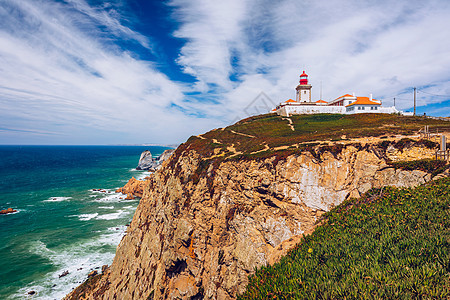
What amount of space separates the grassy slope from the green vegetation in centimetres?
1630

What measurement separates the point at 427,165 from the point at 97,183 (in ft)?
338

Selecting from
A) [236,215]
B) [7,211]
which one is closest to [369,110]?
[236,215]

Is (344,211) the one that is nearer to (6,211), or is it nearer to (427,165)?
(427,165)

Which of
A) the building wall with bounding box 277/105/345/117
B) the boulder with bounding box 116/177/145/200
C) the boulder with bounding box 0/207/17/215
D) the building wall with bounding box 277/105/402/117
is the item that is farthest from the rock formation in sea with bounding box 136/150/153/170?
the building wall with bounding box 277/105/345/117

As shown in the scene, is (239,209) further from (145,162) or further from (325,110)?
(145,162)

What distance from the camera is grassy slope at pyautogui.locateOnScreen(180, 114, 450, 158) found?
2831 centimetres

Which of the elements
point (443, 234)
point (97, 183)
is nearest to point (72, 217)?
point (97, 183)

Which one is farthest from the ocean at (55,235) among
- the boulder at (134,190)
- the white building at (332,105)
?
the white building at (332,105)

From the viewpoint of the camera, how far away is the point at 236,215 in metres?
23.7

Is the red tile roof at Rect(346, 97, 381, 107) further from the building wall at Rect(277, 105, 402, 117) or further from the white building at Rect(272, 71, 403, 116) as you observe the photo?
the building wall at Rect(277, 105, 402, 117)

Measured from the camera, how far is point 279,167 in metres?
23.7

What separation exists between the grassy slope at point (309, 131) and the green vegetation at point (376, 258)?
1630cm

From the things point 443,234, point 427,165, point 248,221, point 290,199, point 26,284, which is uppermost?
point 427,165

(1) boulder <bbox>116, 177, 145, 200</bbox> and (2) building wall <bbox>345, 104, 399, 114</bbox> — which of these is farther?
(1) boulder <bbox>116, 177, 145, 200</bbox>
